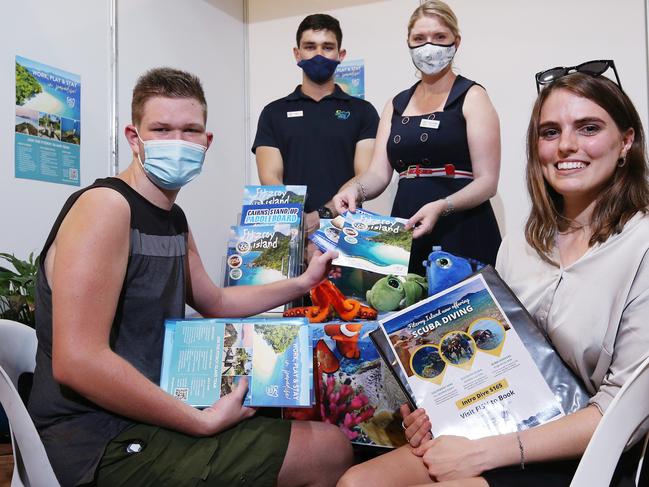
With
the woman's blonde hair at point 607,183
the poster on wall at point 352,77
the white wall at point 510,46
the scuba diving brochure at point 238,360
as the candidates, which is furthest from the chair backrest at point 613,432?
the poster on wall at point 352,77

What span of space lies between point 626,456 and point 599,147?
68cm

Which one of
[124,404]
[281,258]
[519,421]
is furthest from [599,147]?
[281,258]

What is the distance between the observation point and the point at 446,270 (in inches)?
78.7

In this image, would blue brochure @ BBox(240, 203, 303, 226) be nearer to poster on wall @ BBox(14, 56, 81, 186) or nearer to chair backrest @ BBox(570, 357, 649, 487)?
poster on wall @ BBox(14, 56, 81, 186)

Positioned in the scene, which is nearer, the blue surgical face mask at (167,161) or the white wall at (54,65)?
the blue surgical face mask at (167,161)

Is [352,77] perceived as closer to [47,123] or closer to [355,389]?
[47,123]

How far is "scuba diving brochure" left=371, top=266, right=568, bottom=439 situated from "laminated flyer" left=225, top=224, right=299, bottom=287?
1.20 metres

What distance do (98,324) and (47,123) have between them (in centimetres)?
231

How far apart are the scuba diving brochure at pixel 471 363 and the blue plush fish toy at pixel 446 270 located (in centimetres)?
45

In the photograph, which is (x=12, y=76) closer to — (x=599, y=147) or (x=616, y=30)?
(x=599, y=147)

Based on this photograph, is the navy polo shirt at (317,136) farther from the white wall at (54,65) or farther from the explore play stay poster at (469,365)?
the explore play stay poster at (469,365)

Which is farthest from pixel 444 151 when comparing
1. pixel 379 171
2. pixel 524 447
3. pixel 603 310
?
pixel 524 447

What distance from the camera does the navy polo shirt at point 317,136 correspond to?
143 inches

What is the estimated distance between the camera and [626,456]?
1332mm
